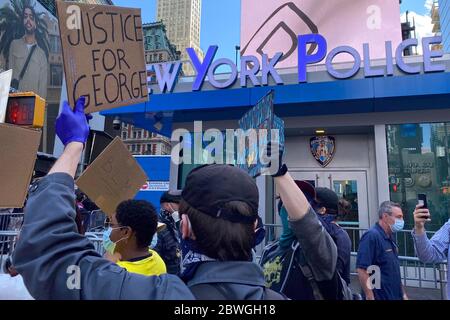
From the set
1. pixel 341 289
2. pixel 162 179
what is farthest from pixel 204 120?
pixel 341 289

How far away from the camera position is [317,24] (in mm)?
11594

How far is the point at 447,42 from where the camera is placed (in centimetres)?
7119

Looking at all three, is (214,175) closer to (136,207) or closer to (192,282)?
(192,282)

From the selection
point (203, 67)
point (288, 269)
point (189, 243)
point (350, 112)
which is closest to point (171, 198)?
point (288, 269)

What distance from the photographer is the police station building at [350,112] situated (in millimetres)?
7891

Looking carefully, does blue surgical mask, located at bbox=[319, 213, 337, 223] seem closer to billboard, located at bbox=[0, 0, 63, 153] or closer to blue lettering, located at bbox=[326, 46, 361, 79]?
blue lettering, located at bbox=[326, 46, 361, 79]

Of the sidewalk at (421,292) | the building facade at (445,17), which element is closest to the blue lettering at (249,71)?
the sidewalk at (421,292)

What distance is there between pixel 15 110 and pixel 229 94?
6909 millimetres

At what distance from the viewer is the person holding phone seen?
329 cm

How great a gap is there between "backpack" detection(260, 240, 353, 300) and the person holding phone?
5.04ft

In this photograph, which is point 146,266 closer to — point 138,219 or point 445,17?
point 138,219

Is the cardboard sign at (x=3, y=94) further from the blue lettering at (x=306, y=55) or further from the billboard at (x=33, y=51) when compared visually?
the billboard at (x=33, y=51)

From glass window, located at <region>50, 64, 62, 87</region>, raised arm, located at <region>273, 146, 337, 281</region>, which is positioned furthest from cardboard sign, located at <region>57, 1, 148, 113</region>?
glass window, located at <region>50, 64, 62, 87</region>

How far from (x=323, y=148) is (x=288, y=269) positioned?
26.6 feet
